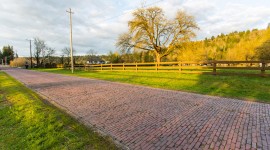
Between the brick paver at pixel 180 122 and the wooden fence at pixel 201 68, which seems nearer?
the brick paver at pixel 180 122

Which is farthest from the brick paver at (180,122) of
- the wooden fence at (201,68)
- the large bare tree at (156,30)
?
the large bare tree at (156,30)

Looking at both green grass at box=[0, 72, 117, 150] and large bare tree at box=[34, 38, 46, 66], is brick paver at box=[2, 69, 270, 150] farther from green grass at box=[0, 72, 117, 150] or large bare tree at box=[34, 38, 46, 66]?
large bare tree at box=[34, 38, 46, 66]

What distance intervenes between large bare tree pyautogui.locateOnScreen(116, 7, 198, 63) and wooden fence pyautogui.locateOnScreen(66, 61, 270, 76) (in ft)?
11.8

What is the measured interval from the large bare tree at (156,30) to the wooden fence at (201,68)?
11.8 ft

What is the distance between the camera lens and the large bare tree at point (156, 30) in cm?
2239

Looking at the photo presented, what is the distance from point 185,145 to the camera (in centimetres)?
286

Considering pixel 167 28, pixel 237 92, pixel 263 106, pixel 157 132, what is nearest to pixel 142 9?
pixel 167 28

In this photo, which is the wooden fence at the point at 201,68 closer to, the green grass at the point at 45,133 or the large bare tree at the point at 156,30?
the large bare tree at the point at 156,30

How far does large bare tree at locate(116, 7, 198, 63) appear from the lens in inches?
882

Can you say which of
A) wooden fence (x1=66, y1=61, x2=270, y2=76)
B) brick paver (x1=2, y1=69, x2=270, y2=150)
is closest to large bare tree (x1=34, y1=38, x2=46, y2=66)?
wooden fence (x1=66, y1=61, x2=270, y2=76)

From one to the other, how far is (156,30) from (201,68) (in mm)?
12214

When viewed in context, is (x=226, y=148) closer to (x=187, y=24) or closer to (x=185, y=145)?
(x=185, y=145)

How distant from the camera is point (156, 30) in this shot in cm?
2356

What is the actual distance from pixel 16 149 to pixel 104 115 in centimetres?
211
